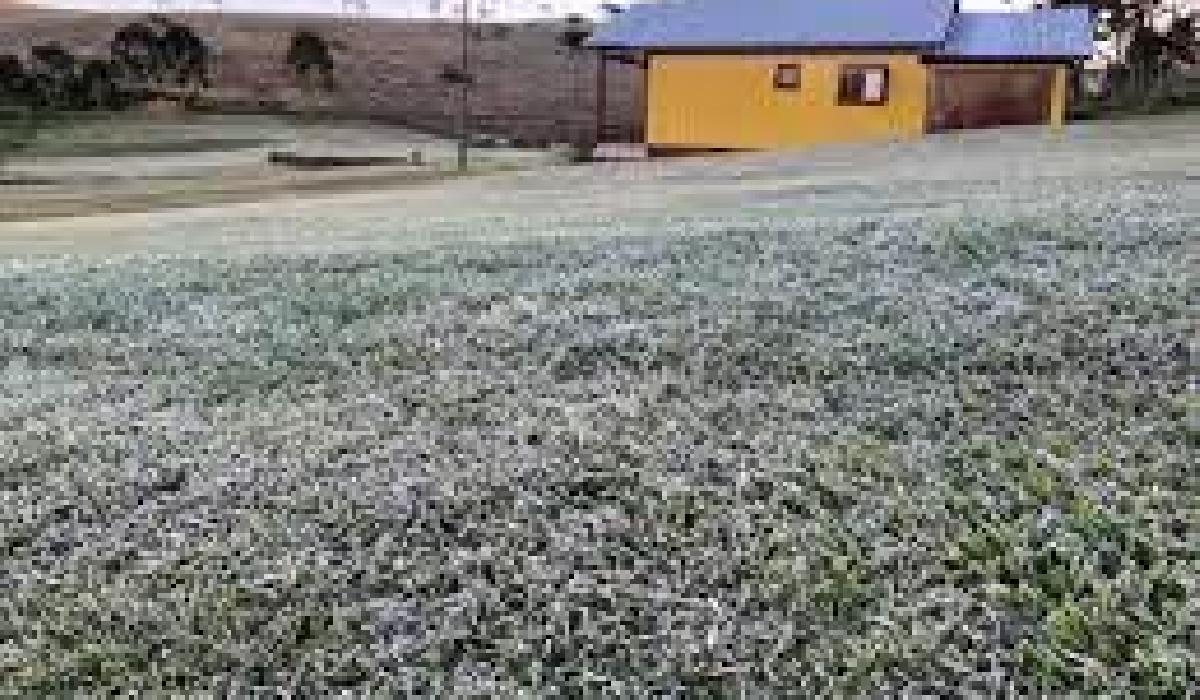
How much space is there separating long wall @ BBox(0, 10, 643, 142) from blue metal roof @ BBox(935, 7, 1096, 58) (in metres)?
23.3

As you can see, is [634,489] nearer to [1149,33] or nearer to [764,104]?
[764,104]

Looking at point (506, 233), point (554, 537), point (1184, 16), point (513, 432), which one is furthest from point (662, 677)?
point (1184, 16)

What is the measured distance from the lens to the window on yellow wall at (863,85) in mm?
46344

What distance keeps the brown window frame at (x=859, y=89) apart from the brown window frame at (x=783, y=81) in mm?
1327

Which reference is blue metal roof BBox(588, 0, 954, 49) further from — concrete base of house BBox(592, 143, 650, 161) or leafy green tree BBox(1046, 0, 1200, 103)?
leafy green tree BBox(1046, 0, 1200, 103)

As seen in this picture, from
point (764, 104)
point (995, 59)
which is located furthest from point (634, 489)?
point (995, 59)

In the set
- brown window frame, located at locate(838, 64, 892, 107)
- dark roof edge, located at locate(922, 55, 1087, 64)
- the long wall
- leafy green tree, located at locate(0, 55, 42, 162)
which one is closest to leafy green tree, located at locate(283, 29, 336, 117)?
the long wall

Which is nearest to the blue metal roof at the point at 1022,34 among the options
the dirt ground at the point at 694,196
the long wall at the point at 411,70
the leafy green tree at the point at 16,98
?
the dirt ground at the point at 694,196

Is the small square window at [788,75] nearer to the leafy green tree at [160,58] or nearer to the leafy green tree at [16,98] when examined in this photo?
the leafy green tree at [16,98]

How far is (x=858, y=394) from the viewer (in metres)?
8.12

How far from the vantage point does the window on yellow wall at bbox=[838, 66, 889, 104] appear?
152ft

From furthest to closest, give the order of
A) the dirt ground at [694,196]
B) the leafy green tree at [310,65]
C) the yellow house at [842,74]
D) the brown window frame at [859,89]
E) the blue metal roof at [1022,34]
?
the leafy green tree at [310,65], the brown window frame at [859,89], the yellow house at [842,74], the blue metal roof at [1022,34], the dirt ground at [694,196]

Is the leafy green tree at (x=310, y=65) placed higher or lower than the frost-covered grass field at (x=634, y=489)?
higher

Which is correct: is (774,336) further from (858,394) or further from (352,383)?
(352,383)
